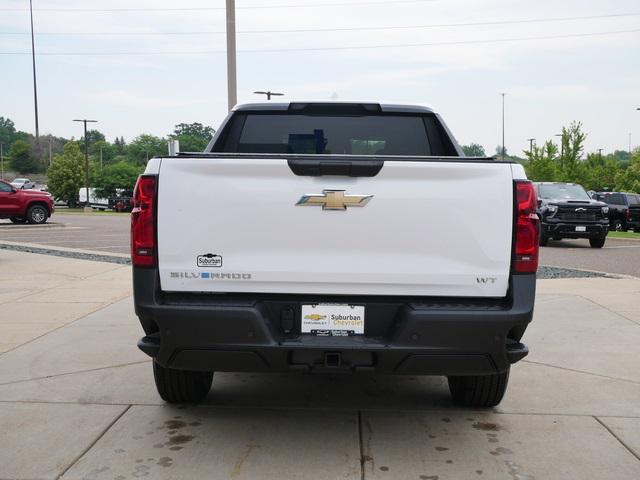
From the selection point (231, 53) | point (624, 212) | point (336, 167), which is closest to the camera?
point (336, 167)

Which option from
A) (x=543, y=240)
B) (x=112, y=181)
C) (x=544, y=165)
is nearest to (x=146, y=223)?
(x=543, y=240)

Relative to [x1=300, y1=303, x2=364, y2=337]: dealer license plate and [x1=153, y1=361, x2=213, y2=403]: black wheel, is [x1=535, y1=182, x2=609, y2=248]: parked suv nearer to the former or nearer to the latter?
[x1=153, y1=361, x2=213, y2=403]: black wheel

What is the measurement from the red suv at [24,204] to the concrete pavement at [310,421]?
2060cm

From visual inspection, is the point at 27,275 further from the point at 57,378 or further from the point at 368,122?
the point at 368,122

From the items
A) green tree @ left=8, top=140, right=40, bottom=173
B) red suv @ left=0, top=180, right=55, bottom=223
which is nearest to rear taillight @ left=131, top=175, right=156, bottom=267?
red suv @ left=0, top=180, right=55, bottom=223

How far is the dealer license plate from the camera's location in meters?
3.65

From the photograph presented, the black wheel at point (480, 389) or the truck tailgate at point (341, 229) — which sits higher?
the truck tailgate at point (341, 229)

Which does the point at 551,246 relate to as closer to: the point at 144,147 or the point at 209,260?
the point at 209,260

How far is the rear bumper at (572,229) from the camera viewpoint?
731 inches

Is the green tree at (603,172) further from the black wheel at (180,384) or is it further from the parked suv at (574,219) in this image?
the black wheel at (180,384)

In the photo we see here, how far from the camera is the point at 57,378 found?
540 centimetres

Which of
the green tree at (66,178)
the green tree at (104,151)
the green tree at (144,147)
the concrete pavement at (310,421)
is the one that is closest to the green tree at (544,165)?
the concrete pavement at (310,421)

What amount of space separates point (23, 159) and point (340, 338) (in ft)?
469

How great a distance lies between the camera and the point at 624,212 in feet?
97.1
